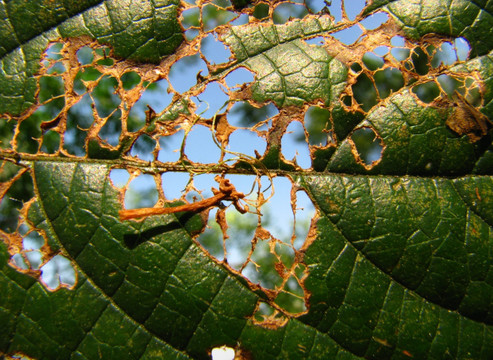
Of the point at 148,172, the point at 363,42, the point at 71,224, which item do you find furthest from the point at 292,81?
the point at 71,224

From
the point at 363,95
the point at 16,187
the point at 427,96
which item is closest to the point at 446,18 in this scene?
the point at 427,96

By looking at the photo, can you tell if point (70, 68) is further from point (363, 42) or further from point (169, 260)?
point (363, 42)

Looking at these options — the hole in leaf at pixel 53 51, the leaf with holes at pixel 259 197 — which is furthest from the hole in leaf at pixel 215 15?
the hole in leaf at pixel 53 51

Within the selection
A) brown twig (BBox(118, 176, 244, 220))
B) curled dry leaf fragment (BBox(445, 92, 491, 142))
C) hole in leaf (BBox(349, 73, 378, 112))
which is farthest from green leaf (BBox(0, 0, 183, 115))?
curled dry leaf fragment (BBox(445, 92, 491, 142))

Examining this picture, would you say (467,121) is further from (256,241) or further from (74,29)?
(74,29)

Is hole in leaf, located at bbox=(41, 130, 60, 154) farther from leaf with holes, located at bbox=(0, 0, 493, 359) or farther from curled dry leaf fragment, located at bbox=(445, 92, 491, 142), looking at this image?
curled dry leaf fragment, located at bbox=(445, 92, 491, 142)

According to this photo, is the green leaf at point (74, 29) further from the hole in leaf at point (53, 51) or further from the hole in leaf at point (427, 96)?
the hole in leaf at point (427, 96)
